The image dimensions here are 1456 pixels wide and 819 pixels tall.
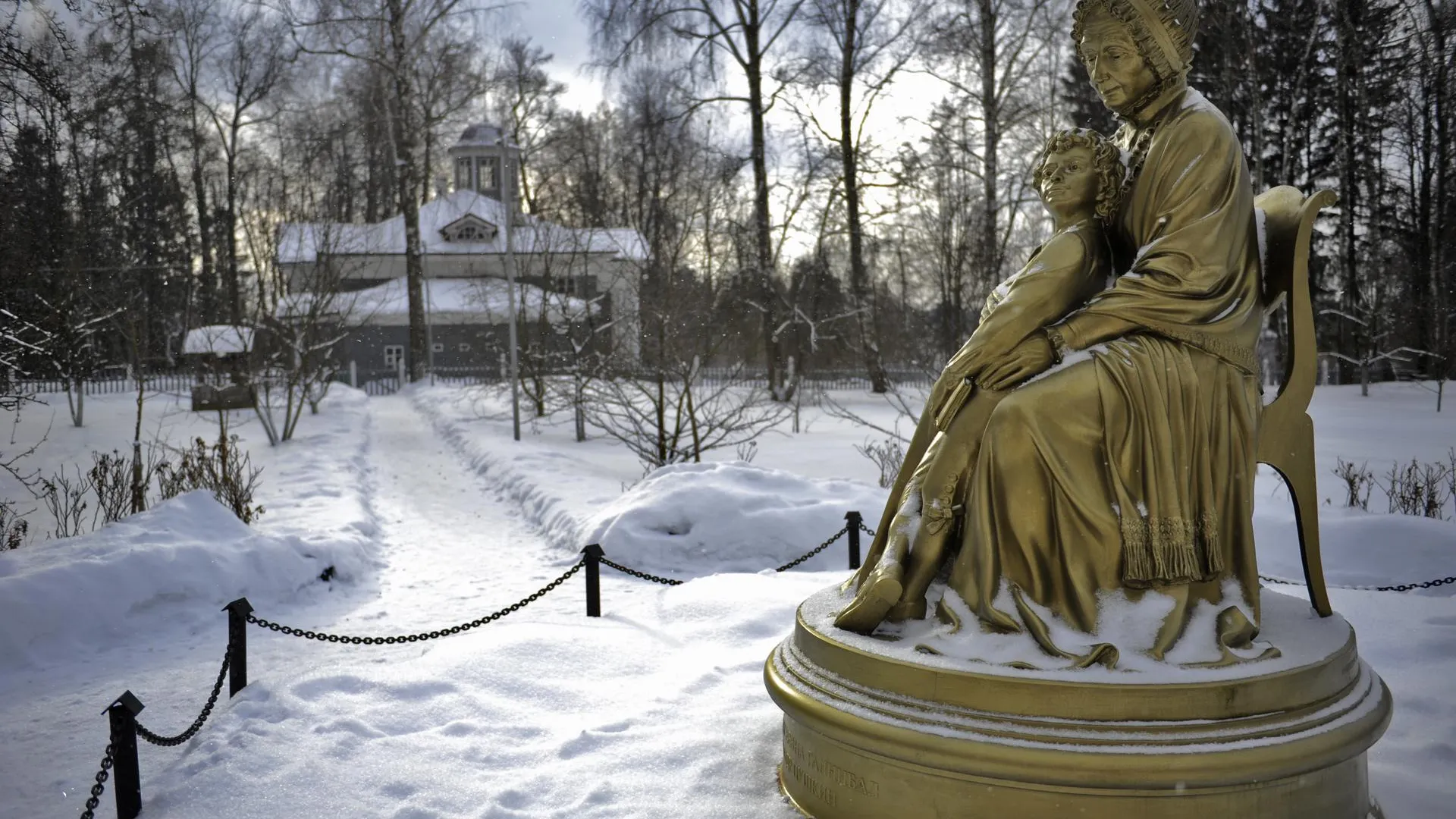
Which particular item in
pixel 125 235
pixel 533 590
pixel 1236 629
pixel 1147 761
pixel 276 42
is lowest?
pixel 533 590

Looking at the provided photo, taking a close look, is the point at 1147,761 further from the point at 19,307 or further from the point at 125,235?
the point at 125,235

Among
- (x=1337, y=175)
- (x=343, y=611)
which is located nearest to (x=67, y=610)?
(x=343, y=611)

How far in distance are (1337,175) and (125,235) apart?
2335 cm

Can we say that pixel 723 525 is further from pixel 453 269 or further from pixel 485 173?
pixel 485 173

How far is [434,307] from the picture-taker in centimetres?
3812

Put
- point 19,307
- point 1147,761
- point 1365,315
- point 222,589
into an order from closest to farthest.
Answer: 1. point 1147,761
2. point 222,589
3. point 19,307
4. point 1365,315

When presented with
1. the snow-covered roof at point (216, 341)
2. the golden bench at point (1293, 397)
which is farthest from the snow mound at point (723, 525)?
the snow-covered roof at point (216, 341)

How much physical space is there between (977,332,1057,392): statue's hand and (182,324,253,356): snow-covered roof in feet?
58.4

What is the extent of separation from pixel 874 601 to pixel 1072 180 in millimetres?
1693

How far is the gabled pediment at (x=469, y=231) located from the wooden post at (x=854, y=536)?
3416cm

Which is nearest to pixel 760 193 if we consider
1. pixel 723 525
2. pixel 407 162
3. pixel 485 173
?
pixel 407 162

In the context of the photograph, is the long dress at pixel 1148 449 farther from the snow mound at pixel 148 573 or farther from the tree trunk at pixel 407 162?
the tree trunk at pixel 407 162

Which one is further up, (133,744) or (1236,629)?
(1236,629)

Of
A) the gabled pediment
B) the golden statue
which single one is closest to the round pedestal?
the golden statue
